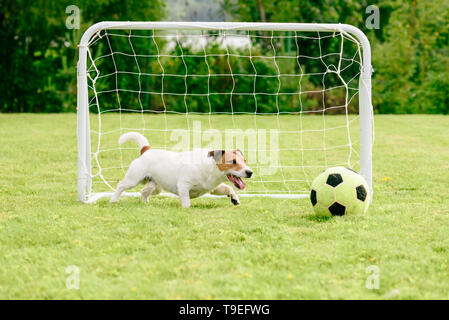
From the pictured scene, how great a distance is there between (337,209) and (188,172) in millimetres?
1368

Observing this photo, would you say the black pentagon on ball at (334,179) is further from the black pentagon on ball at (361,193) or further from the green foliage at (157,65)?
the green foliage at (157,65)

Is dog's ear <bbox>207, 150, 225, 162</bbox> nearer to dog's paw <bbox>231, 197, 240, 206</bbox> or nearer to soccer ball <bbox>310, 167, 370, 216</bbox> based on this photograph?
dog's paw <bbox>231, 197, 240, 206</bbox>

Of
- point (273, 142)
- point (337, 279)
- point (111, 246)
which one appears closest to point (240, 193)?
point (111, 246)

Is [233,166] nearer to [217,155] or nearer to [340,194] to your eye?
[217,155]

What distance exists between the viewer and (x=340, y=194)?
4578mm

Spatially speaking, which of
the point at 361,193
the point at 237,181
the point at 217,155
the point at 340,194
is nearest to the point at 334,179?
the point at 340,194

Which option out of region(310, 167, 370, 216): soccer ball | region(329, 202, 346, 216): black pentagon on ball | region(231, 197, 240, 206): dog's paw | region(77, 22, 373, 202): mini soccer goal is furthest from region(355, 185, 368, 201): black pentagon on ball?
region(231, 197, 240, 206): dog's paw

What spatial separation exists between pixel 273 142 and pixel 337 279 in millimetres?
7203

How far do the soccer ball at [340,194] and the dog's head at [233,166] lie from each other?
641 millimetres

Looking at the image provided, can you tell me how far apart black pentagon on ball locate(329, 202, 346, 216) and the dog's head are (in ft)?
2.58

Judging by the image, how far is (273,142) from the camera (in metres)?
10.3

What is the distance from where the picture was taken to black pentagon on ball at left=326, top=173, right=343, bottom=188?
15.1ft

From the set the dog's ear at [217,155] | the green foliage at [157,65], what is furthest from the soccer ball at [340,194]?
the green foliage at [157,65]
